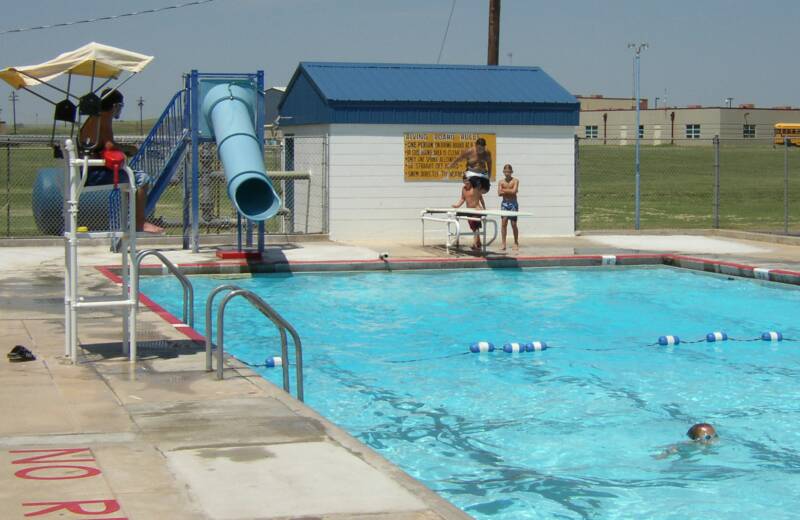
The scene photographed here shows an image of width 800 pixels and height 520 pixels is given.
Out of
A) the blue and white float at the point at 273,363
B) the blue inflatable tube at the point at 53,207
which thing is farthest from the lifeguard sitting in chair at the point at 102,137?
the blue inflatable tube at the point at 53,207

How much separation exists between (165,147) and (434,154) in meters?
5.51

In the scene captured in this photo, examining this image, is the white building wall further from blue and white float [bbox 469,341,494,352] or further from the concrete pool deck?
the concrete pool deck

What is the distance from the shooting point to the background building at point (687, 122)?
286ft

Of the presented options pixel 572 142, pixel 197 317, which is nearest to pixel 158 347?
pixel 197 317

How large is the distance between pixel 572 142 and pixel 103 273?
1110 cm

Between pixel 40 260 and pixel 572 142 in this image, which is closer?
pixel 40 260

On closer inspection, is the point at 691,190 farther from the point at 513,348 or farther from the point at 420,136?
the point at 513,348

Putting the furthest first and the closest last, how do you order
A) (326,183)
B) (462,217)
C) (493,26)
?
(493,26), (326,183), (462,217)

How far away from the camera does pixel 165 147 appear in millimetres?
21562

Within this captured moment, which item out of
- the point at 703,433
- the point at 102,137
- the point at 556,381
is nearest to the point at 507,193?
the point at 556,381

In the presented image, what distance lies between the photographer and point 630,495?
8023 millimetres

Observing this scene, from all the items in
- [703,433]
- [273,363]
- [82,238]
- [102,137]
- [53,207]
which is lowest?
[703,433]

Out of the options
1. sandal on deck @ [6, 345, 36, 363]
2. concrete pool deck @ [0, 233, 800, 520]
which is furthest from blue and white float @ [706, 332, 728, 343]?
sandal on deck @ [6, 345, 36, 363]

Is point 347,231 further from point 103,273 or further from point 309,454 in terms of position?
point 309,454
